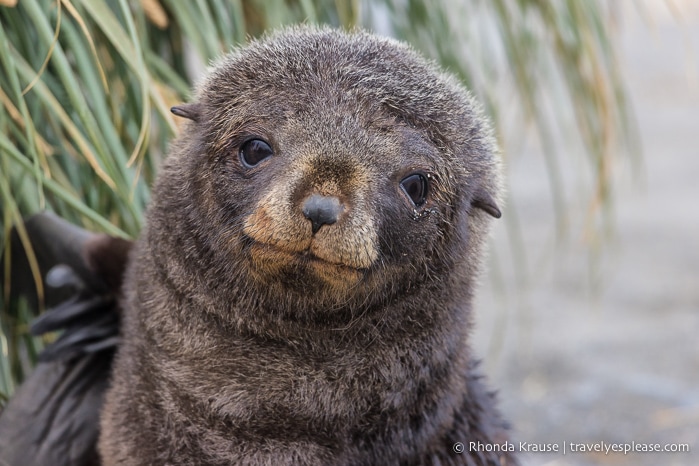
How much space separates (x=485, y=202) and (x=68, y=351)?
4.02ft

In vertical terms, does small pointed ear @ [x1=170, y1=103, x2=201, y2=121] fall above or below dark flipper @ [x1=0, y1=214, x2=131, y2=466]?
above

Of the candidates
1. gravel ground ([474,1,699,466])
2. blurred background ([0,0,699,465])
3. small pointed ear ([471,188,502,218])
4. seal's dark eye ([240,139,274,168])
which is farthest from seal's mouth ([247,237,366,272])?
gravel ground ([474,1,699,466])

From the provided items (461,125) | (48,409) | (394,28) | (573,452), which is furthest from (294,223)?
(573,452)

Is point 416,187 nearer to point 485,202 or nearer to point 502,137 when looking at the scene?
point 485,202

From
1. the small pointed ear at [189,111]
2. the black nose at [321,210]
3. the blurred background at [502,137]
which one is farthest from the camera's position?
the blurred background at [502,137]

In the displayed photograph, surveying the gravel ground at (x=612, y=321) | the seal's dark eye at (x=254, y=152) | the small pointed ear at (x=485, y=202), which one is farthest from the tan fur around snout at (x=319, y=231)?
the gravel ground at (x=612, y=321)

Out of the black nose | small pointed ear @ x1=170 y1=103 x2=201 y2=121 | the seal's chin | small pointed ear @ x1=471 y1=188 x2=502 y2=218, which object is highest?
small pointed ear @ x1=170 y1=103 x2=201 y2=121

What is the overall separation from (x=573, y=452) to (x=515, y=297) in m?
3.09

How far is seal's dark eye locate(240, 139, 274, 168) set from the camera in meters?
2.09

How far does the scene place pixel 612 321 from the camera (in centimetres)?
659

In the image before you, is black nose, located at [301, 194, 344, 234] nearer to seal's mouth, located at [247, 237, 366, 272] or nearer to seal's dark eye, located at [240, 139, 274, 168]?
seal's mouth, located at [247, 237, 366, 272]

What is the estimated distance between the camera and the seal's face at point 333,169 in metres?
1.94

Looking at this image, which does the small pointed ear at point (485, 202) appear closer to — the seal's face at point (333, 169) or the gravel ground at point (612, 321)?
the seal's face at point (333, 169)

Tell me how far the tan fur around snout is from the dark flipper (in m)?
0.81
